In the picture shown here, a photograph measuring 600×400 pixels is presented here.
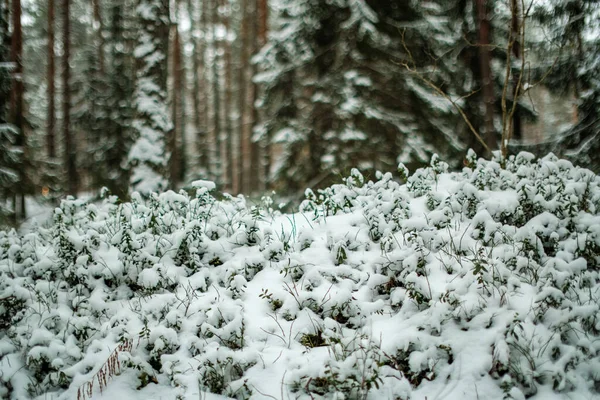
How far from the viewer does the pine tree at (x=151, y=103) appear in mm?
8148

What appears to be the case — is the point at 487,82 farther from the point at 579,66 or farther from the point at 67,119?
the point at 67,119

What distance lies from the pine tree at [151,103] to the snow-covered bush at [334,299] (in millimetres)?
3320

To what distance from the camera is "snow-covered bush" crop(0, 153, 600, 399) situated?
274 cm

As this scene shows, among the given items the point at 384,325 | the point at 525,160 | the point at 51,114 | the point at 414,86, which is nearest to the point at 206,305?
the point at 384,325

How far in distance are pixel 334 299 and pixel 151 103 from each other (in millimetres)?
6768

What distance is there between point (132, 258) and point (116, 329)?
0.86 meters

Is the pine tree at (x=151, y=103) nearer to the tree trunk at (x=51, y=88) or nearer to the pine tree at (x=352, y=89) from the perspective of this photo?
the pine tree at (x=352, y=89)

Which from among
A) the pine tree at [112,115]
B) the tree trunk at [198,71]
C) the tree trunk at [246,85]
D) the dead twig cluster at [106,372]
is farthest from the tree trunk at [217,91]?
the dead twig cluster at [106,372]

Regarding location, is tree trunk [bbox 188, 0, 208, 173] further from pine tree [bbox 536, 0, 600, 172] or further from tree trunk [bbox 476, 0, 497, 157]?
pine tree [bbox 536, 0, 600, 172]

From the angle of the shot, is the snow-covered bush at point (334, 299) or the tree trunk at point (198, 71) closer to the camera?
the snow-covered bush at point (334, 299)

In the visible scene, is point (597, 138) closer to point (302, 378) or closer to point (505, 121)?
point (505, 121)

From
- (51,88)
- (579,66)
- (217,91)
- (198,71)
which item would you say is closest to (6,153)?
(51,88)

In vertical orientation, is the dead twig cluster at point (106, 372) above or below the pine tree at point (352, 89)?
below

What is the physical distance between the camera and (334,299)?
335cm
